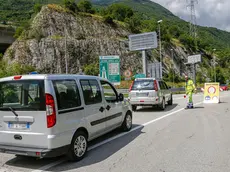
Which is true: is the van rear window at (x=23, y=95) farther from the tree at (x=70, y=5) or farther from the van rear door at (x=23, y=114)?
the tree at (x=70, y=5)

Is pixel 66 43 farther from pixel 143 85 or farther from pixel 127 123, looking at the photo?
pixel 127 123

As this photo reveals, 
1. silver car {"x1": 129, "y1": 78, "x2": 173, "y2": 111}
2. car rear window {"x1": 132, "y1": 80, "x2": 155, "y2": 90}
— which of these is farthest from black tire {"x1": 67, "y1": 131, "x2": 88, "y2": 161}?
car rear window {"x1": 132, "y1": 80, "x2": 155, "y2": 90}

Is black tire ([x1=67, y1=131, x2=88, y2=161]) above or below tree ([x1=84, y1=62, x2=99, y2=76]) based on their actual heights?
below

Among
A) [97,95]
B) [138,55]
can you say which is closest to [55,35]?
[138,55]

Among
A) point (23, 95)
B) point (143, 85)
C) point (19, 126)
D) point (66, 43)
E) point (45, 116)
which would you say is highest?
point (66, 43)

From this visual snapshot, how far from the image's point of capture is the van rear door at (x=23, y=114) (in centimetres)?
442

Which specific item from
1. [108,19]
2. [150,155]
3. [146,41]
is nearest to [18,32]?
[108,19]

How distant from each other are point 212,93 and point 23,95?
575 inches

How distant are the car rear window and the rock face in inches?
1335

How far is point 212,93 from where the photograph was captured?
1648cm

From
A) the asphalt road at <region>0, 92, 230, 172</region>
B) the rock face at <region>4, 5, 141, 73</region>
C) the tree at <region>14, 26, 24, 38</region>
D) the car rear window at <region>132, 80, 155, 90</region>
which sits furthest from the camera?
the tree at <region>14, 26, 24, 38</region>

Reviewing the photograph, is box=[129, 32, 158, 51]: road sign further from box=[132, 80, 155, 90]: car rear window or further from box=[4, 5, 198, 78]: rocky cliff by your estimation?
box=[132, 80, 155, 90]: car rear window

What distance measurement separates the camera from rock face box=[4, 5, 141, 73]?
149 ft

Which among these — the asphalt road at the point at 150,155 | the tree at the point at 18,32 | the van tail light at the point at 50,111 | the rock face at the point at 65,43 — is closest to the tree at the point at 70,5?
the rock face at the point at 65,43
